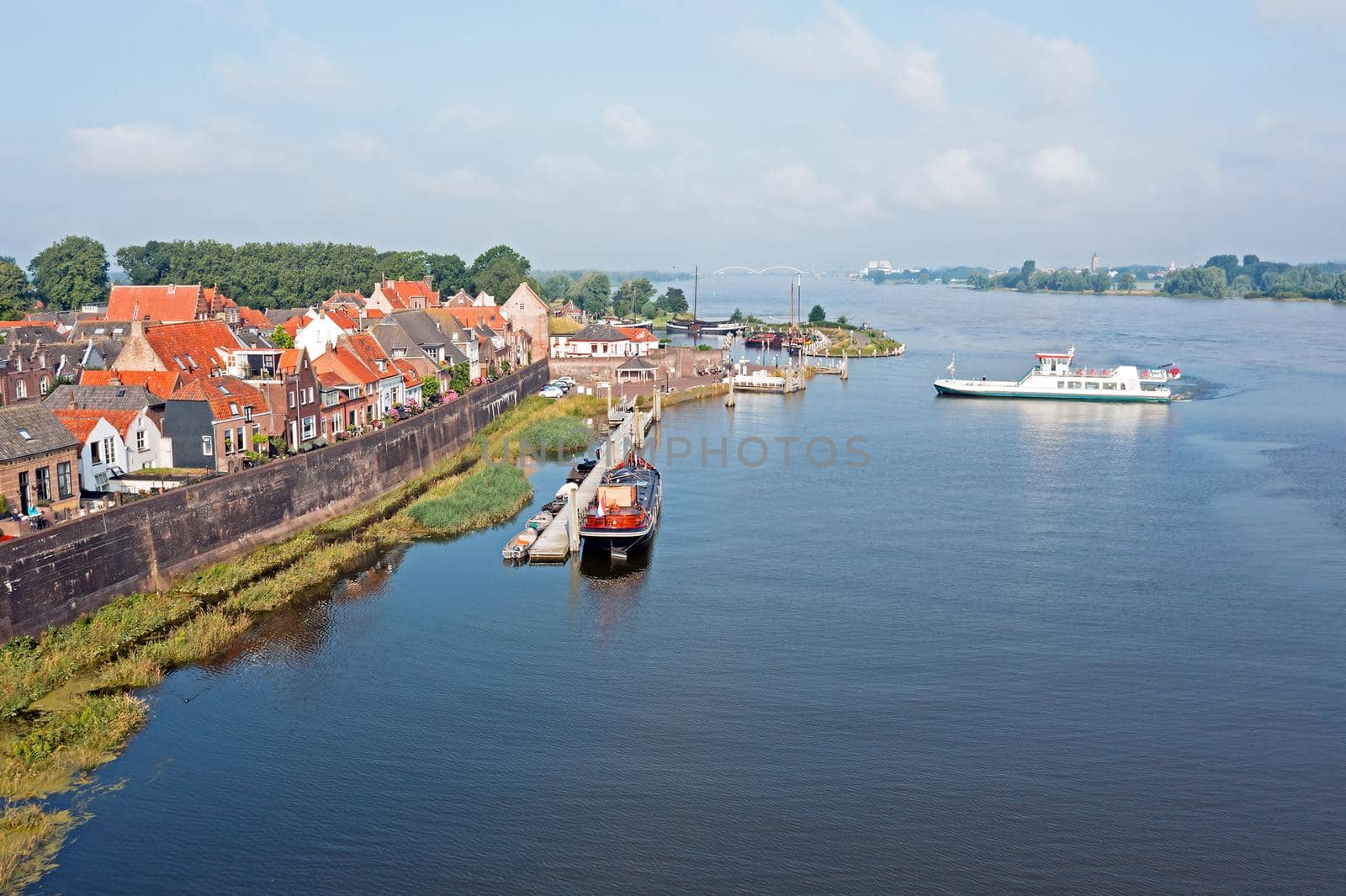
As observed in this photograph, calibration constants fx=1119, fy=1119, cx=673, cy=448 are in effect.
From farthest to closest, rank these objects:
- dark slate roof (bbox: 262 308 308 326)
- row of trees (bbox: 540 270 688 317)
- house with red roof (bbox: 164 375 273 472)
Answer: row of trees (bbox: 540 270 688 317), dark slate roof (bbox: 262 308 308 326), house with red roof (bbox: 164 375 273 472)

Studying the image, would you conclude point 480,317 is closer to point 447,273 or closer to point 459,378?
point 459,378

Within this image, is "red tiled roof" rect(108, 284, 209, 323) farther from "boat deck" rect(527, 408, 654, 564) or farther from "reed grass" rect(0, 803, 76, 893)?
"reed grass" rect(0, 803, 76, 893)

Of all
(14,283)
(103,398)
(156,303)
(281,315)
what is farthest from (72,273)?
(103,398)

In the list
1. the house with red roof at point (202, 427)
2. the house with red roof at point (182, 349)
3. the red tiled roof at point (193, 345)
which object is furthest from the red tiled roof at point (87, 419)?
the red tiled roof at point (193, 345)

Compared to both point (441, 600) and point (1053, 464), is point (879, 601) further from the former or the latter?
point (1053, 464)

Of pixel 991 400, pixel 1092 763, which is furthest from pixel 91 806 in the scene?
pixel 991 400

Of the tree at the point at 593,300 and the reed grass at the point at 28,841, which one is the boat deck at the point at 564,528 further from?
the tree at the point at 593,300

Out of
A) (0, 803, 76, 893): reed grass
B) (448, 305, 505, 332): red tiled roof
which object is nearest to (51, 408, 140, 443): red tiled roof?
(0, 803, 76, 893): reed grass
